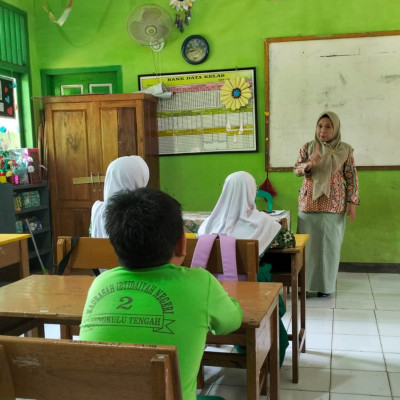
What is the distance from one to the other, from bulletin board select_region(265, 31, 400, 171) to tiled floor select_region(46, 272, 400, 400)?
1.43m

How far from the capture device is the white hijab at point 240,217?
2693 millimetres

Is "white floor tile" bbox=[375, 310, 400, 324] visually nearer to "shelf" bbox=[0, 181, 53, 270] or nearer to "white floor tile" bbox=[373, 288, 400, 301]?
"white floor tile" bbox=[373, 288, 400, 301]

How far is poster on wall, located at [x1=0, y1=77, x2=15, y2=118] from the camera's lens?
5.10 metres

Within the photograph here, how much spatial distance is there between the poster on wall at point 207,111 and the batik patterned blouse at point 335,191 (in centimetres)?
108

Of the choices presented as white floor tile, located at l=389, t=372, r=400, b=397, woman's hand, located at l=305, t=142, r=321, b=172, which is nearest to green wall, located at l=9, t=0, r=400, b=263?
woman's hand, located at l=305, t=142, r=321, b=172

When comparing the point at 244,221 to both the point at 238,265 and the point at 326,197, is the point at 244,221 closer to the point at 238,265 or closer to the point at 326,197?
the point at 238,265

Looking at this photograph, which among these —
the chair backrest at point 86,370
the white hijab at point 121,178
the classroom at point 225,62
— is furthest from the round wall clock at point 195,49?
the chair backrest at point 86,370

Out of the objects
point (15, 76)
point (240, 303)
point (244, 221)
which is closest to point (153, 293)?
point (240, 303)

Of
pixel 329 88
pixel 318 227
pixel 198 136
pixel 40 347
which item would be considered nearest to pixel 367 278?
pixel 318 227

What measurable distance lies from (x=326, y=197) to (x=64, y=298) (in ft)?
8.97

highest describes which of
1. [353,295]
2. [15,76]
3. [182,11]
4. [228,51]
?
[182,11]

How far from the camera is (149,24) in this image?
5.06 metres

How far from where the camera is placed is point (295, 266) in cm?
276

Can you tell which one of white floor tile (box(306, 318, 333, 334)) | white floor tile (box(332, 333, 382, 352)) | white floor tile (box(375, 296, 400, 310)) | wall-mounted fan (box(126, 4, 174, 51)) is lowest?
white floor tile (box(375, 296, 400, 310))
